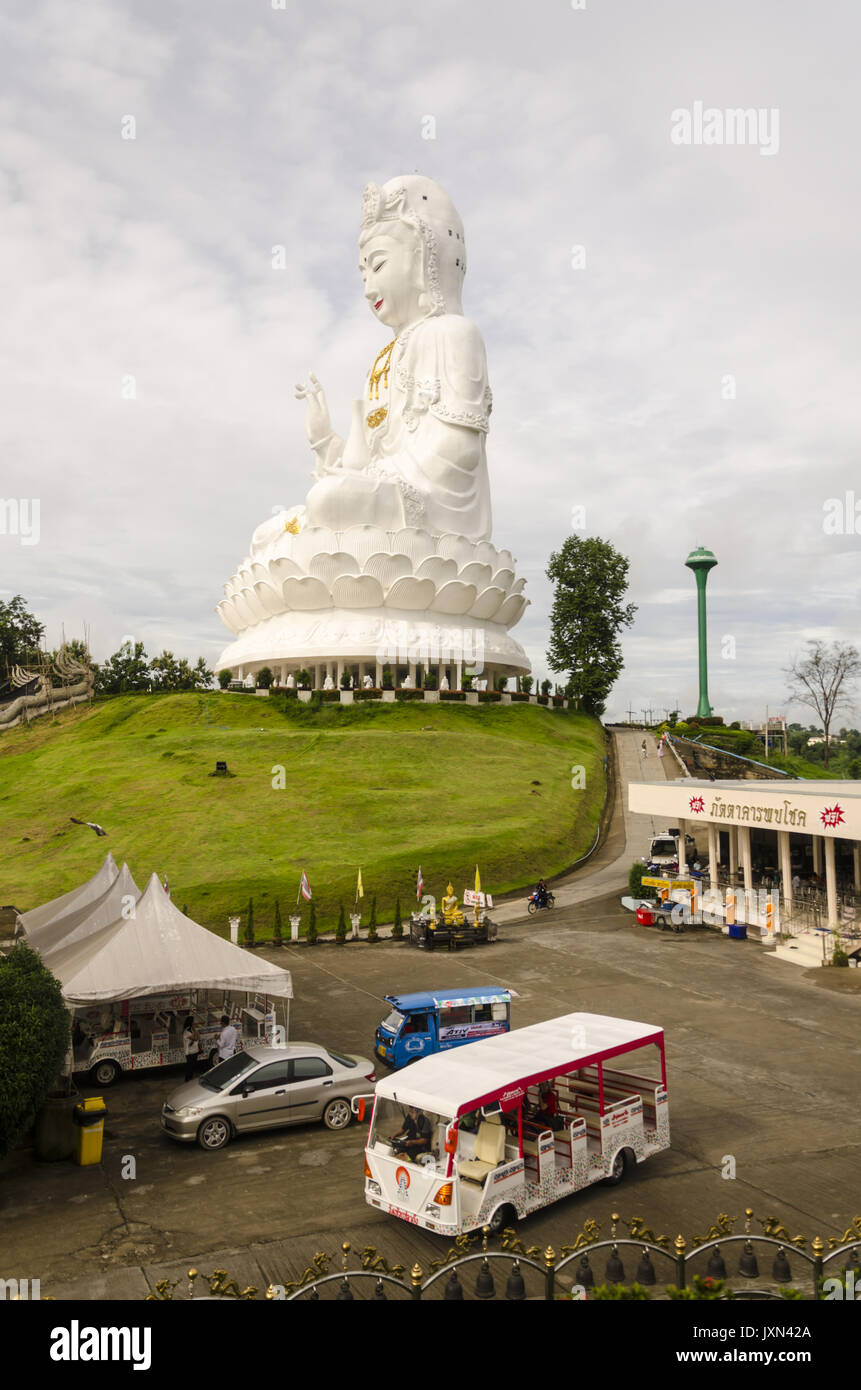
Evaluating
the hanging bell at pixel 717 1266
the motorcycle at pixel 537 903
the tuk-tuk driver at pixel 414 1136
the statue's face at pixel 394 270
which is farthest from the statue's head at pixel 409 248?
the hanging bell at pixel 717 1266

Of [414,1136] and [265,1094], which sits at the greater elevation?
[414,1136]

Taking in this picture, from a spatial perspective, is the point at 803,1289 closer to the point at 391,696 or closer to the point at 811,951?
the point at 811,951

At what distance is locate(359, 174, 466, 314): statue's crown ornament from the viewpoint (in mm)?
54562

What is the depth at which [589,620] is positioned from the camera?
56.9 meters

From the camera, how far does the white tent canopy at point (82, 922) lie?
17078 mm

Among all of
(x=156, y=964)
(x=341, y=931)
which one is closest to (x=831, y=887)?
(x=341, y=931)

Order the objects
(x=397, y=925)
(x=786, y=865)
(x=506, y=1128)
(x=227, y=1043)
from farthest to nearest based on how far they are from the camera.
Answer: (x=397, y=925) → (x=786, y=865) → (x=227, y=1043) → (x=506, y=1128)

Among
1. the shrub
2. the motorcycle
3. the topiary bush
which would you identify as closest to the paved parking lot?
the shrub

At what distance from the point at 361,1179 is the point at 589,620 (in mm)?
48009

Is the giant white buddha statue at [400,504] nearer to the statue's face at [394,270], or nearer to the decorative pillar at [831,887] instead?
the statue's face at [394,270]

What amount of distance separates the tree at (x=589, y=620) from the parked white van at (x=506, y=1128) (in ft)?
151

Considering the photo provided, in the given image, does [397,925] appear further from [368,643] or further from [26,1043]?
[368,643]

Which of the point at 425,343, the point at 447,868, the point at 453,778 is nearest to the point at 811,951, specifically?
the point at 447,868

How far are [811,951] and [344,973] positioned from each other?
10.8 metres
